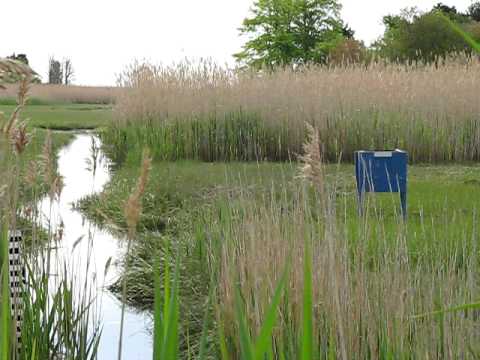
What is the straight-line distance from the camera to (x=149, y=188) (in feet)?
25.5

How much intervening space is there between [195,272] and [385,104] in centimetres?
673

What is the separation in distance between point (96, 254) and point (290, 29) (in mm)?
34209

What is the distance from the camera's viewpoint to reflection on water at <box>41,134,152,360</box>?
2.59 meters

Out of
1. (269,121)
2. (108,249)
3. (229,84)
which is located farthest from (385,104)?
(108,249)

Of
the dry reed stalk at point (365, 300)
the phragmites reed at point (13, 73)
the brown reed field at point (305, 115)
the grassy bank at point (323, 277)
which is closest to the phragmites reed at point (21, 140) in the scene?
the phragmites reed at point (13, 73)

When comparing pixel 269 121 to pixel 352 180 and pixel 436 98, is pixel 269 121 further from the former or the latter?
pixel 352 180

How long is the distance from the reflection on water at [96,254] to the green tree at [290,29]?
2754 cm

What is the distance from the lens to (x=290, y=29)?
128 ft

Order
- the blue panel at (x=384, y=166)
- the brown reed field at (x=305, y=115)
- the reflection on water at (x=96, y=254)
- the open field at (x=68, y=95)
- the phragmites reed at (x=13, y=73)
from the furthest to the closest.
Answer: the open field at (x=68, y=95) → the brown reed field at (x=305, y=115) → the blue panel at (x=384, y=166) → the reflection on water at (x=96, y=254) → the phragmites reed at (x=13, y=73)

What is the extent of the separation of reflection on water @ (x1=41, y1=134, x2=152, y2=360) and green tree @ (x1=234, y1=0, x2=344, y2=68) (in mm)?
27537

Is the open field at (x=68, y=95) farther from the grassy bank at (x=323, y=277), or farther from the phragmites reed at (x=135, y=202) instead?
the phragmites reed at (x=135, y=202)

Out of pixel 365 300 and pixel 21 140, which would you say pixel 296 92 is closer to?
pixel 365 300

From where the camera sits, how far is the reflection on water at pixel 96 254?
2592mm

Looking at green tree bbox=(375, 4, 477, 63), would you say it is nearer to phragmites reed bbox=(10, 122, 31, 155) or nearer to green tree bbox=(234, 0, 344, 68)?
green tree bbox=(234, 0, 344, 68)
